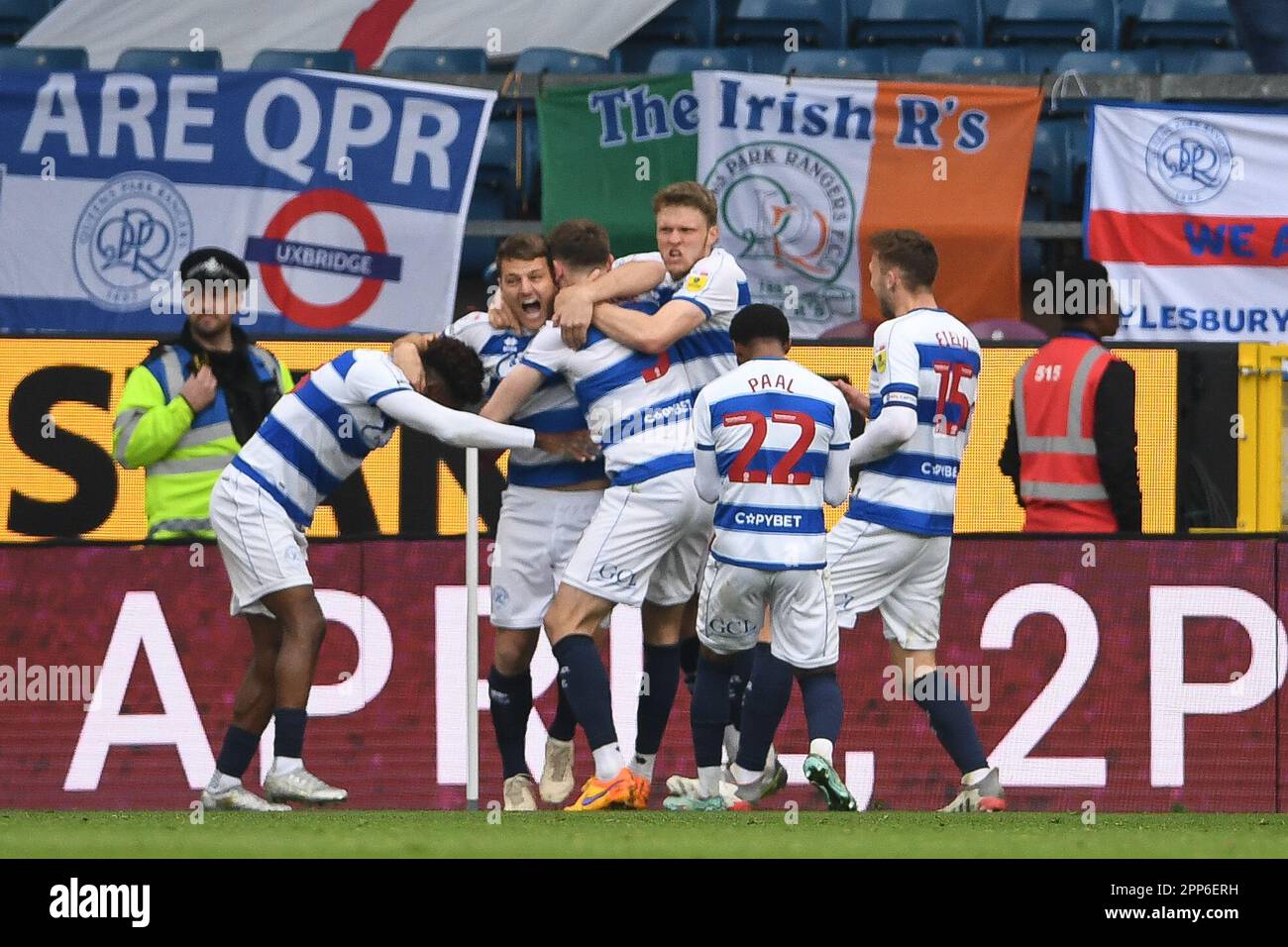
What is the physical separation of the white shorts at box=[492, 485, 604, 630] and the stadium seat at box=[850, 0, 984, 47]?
729 centimetres

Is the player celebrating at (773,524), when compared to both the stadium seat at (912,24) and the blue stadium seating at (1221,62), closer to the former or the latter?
the blue stadium seating at (1221,62)

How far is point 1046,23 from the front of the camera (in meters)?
13.7

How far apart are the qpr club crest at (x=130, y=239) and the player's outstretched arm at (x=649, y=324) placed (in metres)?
4.18

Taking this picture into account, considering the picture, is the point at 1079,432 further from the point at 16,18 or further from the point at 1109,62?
the point at 16,18

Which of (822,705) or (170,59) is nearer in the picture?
(822,705)

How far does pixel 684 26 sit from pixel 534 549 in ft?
23.8

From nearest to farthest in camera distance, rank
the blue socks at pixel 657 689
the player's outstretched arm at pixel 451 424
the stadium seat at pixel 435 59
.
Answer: the player's outstretched arm at pixel 451 424, the blue socks at pixel 657 689, the stadium seat at pixel 435 59

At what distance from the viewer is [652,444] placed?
22.6ft

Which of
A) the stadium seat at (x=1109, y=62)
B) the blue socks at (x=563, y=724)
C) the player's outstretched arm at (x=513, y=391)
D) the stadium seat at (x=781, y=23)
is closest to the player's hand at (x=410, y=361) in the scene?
the player's outstretched arm at (x=513, y=391)

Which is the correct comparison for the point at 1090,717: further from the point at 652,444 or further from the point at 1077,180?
the point at 1077,180

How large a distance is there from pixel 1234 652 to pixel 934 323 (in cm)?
178

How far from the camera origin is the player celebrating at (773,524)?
655cm

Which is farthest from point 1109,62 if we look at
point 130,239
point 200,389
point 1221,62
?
point 200,389
